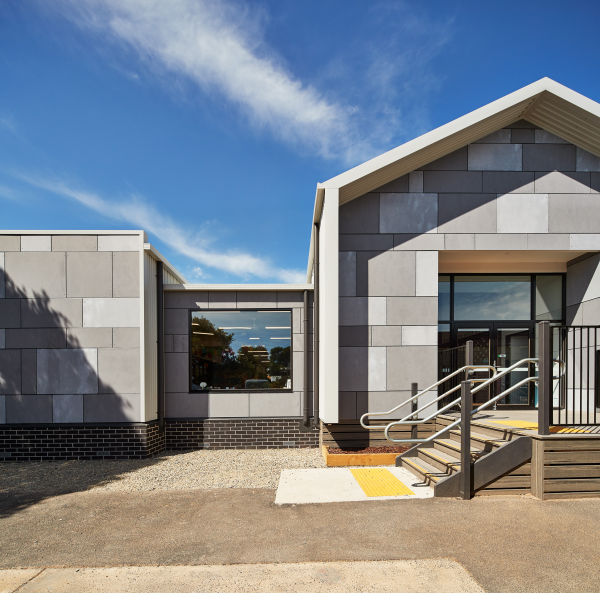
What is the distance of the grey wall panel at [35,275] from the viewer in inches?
298

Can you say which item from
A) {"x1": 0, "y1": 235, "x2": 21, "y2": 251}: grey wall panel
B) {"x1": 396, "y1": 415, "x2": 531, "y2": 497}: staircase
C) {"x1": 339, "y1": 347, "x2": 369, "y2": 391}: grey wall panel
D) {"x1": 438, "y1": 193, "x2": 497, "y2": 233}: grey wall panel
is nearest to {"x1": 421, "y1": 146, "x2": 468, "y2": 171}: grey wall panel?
{"x1": 438, "y1": 193, "x2": 497, "y2": 233}: grey wall panel

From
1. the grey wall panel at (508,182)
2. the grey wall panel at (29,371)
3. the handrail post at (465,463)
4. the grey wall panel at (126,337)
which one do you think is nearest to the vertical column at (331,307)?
the handrail post at (465,463)

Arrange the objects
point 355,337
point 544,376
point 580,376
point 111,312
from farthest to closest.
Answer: point 111,312 < point 355,337 < point 580,376 < point 544,376

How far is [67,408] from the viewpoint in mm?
7539

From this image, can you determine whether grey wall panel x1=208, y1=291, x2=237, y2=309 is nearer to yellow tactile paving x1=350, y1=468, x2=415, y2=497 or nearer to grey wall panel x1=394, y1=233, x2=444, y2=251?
grey wall panel x1=394, y1=233, x2=444, y2=251

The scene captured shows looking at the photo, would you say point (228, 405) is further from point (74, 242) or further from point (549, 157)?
point (549, 157)

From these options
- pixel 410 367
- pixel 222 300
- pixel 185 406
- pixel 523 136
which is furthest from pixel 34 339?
pixel 523 136

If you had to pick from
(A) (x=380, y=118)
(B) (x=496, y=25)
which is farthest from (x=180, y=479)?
(A) (x=380, y=118)

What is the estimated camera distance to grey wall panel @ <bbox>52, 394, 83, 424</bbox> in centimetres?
754

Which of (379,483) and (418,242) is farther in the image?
(418,242)

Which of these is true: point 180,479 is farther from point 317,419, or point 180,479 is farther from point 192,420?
point 317,419

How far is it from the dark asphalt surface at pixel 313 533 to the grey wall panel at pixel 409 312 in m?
3.24

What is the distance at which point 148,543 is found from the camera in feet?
12.6

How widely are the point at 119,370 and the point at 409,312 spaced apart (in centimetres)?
552
